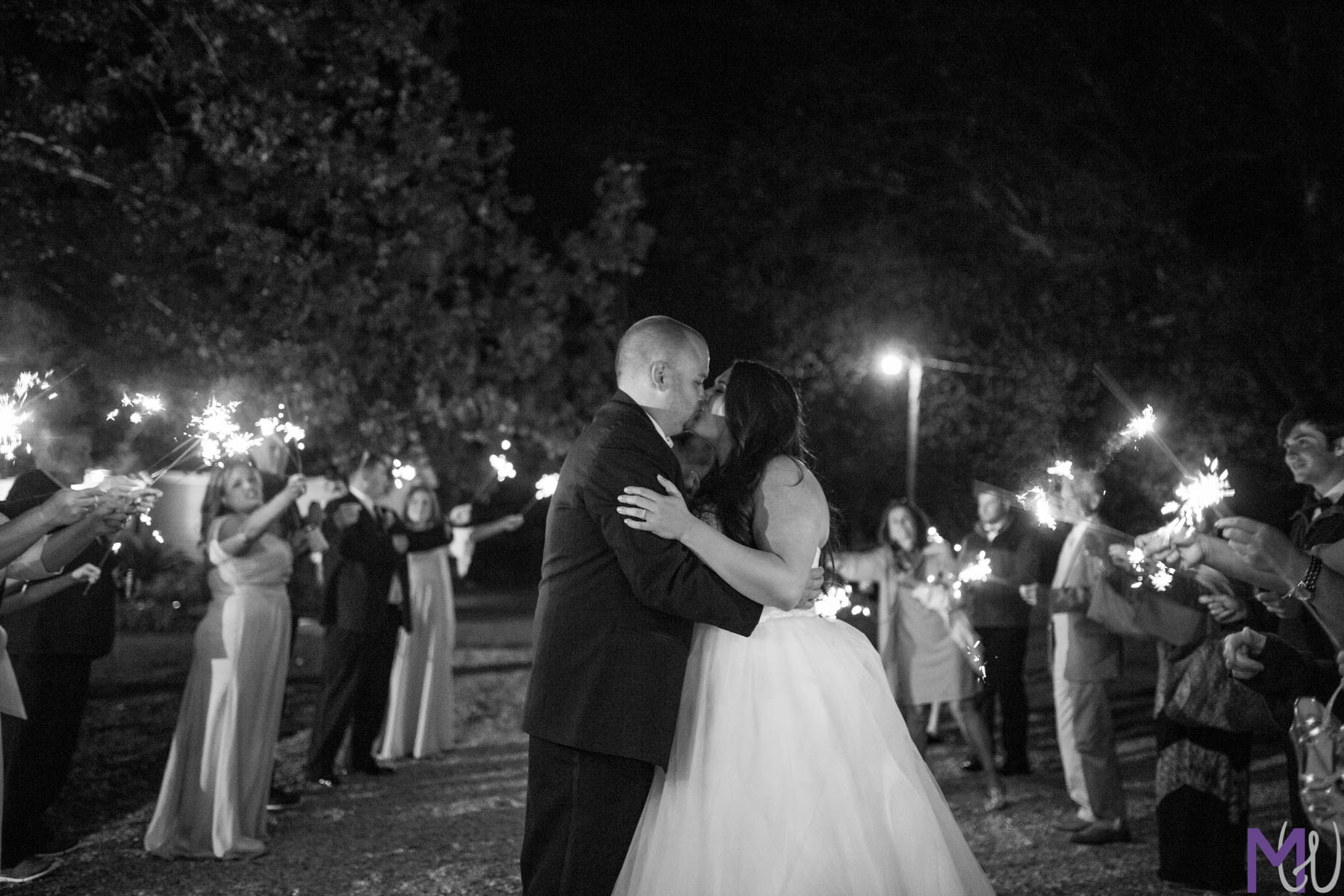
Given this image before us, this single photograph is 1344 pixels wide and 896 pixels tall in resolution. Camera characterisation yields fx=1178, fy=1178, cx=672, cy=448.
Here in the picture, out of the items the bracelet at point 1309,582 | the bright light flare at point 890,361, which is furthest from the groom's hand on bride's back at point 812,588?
the bright light flare at point 890,361

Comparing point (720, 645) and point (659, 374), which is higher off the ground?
point (659, 374)

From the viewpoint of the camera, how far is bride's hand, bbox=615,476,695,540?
13.0 ft

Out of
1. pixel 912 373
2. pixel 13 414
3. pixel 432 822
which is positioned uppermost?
pixel 912 373

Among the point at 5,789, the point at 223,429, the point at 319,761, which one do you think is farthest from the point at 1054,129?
the point at 5,789

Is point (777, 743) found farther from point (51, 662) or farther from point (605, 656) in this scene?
point (51, 662)

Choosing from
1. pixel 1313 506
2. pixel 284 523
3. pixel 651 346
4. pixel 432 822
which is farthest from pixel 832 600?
pixel 284 523

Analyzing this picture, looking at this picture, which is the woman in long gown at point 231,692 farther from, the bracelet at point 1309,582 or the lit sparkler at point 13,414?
the bracelet at point 1309,582

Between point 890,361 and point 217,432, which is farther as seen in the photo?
point 890,361

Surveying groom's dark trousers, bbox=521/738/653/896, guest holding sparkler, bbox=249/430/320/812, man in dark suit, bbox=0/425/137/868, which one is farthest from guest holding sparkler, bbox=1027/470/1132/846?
man in dark suit, bbox=0/425/137/868

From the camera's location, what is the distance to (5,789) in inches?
263

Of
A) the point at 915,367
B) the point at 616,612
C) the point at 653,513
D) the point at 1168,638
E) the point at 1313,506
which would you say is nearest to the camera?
the point at 653,513

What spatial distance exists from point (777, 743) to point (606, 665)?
0.71 m

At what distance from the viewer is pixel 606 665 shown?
4.05 meters

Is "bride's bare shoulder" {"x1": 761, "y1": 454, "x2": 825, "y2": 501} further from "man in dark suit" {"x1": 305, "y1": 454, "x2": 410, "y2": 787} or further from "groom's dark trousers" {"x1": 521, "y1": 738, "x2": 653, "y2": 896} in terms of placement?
"man in dark suit" {"x1": 305, "y1": 454, "x2": 410, "y2": 787}
